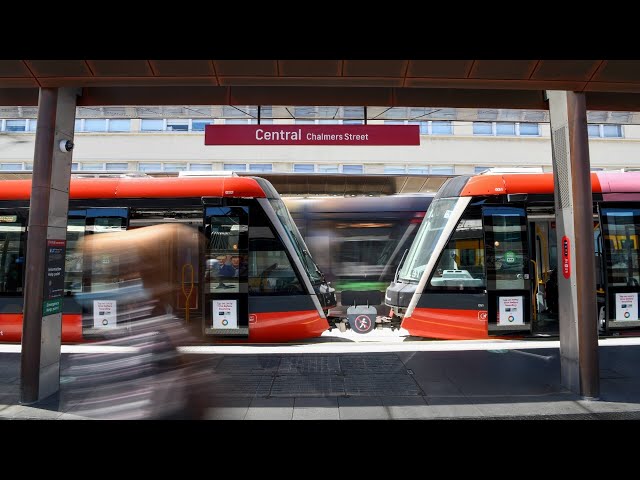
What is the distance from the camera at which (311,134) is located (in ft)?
19.7

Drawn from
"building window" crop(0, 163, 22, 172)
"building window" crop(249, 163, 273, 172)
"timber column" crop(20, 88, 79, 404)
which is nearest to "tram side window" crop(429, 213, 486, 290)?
"timber column" crop(20, 88, 79, 404)

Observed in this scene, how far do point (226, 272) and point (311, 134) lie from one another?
3.39 m

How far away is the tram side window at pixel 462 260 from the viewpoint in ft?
27.6

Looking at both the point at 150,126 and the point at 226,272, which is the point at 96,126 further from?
the point at 226,272

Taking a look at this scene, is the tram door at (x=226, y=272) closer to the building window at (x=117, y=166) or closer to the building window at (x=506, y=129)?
the building window at (x=117, y=166)

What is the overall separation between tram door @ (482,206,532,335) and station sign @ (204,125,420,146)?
11.3 feet

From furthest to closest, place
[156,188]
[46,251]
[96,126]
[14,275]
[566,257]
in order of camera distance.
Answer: [96,126]
[156,188]
[14,275]
[566,257]
[46,251]

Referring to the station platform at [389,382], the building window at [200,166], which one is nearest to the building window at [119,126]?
the building window at [200,166]

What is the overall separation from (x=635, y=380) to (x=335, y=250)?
671 centimetres

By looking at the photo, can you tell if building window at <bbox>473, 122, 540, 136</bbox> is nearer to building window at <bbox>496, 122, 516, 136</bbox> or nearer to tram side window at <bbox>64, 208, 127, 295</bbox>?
building window at <bbox>496, 122, 516, 136</bbox>

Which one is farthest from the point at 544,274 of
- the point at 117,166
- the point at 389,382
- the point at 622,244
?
the point at 117,166

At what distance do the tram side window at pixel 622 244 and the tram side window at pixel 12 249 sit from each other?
11.4 metres

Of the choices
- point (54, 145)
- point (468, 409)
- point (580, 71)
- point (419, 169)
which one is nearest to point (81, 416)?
point (54, 145)

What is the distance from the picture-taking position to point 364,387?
5832mm
